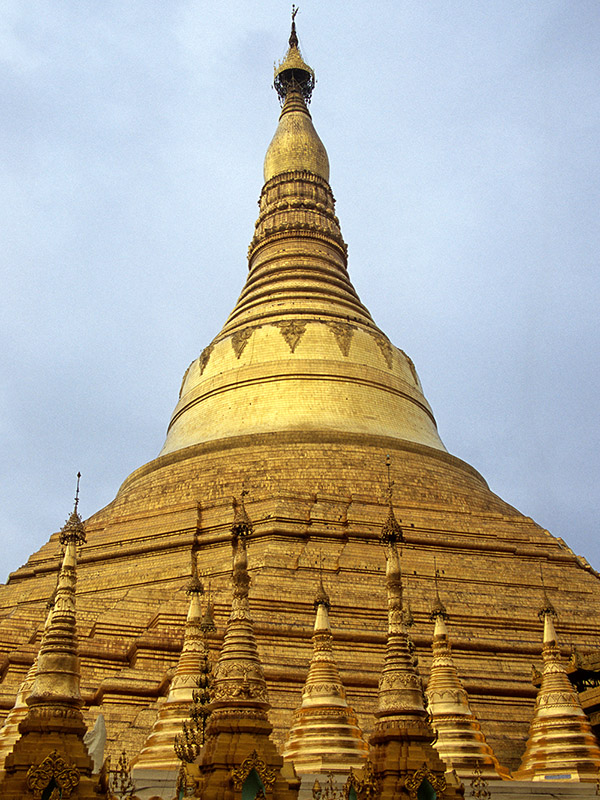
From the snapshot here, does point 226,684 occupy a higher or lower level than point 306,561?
lower

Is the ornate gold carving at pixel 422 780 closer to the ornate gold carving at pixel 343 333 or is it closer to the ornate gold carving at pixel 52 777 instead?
the ornate gold carving at pixel 52 777

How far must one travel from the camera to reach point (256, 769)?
7.74 m

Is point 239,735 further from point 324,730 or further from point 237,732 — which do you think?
point 324,730

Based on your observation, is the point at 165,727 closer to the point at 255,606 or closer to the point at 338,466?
the point at 255,606

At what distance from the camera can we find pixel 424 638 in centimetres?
1686

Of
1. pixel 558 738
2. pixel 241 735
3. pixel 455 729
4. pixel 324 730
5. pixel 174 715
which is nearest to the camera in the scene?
pixel 241 735

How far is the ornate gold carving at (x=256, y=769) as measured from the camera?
7648 mm

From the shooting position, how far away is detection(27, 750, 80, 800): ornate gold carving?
7895mm

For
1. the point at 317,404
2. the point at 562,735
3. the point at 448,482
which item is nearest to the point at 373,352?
the point at 317,404

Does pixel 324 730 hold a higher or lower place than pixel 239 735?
higher

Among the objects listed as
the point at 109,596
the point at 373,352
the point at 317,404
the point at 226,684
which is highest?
the point at 373,352

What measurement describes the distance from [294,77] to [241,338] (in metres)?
18.8

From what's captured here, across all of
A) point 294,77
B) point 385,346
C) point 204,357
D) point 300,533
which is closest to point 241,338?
point 204,357

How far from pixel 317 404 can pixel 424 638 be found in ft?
36.9
